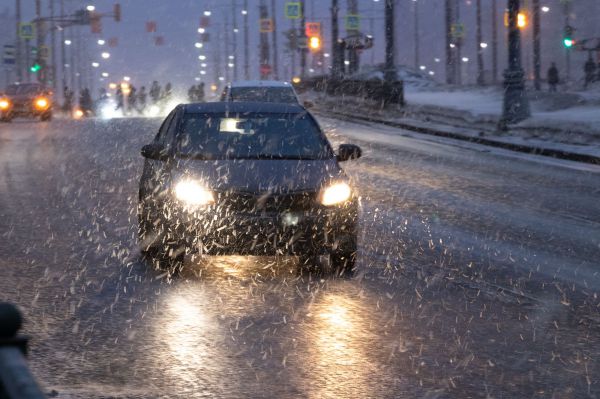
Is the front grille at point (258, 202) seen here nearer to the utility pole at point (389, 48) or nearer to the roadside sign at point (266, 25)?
the utility pole at point (389, 48)

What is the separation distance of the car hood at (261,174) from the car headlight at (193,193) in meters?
0.07

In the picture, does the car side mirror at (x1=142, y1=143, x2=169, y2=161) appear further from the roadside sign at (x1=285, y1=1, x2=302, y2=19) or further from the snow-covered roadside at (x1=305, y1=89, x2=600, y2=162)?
the roadside sign at (x1=285, y1=1, x2=302, y2=19)

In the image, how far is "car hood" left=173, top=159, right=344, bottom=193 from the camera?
28.8 ft

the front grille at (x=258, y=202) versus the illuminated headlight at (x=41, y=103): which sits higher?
the illuminated headlight at (x=41, y=103)

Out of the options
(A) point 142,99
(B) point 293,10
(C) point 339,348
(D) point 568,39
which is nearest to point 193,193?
(C) point 339,348

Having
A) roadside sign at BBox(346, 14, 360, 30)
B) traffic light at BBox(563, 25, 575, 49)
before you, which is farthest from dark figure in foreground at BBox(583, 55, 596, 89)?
roadside sign at BBox(346, 14, 360, 30)

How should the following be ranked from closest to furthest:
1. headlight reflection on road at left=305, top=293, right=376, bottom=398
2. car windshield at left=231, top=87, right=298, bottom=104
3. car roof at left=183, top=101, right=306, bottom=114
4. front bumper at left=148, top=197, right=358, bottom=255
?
1. headlight reflection on road at left=305, top=293, right=376, bottom=398
2. front bumper at left=148, top=197, right=358, bottom=255
3. car roof at left=183, top=101, right=306, bottom=114
4. car windshield at left=231, top=87, right=298, bottom=104

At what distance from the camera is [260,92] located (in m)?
25.5

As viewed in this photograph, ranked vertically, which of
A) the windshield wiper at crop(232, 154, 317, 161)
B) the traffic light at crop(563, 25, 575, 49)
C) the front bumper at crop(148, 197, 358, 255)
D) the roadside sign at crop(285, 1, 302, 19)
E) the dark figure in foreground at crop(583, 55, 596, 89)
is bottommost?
the front bumper at crop(148, 197, 358, 255)

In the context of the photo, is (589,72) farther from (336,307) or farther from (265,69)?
(336,307)

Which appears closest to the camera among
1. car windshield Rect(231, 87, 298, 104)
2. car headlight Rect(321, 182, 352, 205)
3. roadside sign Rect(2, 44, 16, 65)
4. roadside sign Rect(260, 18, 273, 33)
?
car headlight Rect(321, 182, 352, 205)

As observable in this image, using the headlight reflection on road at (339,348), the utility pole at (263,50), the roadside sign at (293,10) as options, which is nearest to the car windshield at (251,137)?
the headlight reflection on road at (339,348)

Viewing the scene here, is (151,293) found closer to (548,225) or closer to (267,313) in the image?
(267,313)

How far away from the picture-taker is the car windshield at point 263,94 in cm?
2525
